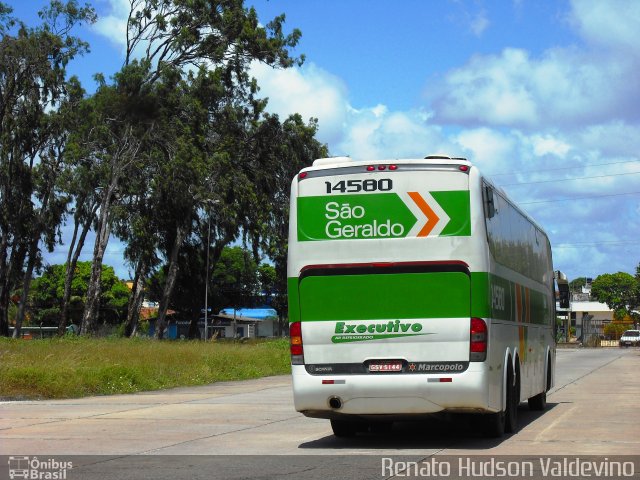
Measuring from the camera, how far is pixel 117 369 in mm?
26547

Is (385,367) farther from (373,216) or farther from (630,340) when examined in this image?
(630,340)

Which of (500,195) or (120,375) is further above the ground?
(500,195)

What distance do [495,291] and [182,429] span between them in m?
5.36

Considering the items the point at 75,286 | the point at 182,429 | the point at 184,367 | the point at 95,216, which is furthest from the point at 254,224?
the point at 75,286

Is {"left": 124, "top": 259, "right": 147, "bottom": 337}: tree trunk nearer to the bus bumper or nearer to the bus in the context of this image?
the bus

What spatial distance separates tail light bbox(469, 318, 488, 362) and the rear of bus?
→ 0.01 meters

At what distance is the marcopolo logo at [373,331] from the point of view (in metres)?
13.2

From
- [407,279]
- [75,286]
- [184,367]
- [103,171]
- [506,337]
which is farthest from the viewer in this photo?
[75,286]

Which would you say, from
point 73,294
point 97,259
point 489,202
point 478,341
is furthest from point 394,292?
point 73,294

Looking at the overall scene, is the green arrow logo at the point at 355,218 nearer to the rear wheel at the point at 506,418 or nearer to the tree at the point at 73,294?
the rear wheel at the point at 506,418

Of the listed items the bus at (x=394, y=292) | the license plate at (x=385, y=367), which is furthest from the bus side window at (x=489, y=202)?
the license plate at (x=385, y=367)

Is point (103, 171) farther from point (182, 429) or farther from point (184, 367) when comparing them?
point (182, 429)

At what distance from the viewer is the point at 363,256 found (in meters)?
13.4

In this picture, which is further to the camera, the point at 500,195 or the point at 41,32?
the point at 41,32
